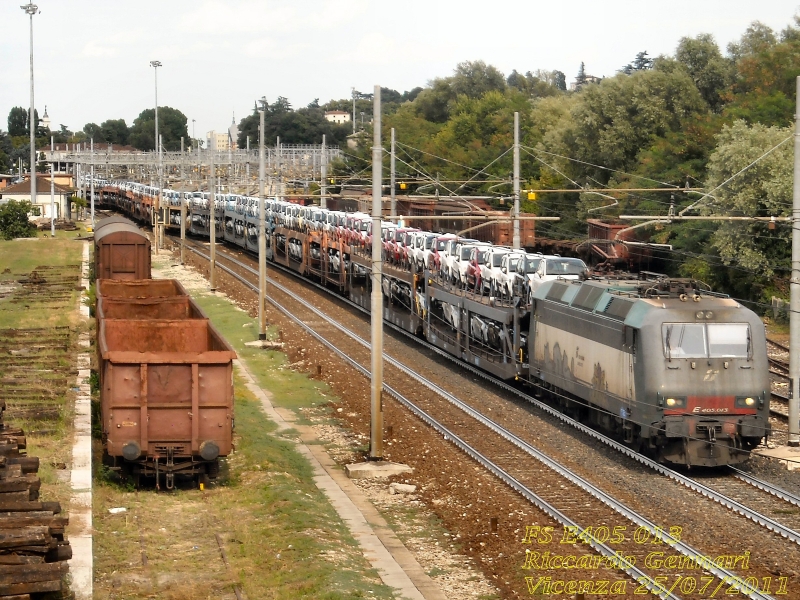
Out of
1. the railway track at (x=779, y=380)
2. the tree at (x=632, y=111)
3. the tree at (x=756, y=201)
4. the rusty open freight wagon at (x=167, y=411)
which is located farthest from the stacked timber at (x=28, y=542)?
the tree at (x=632, y=111)

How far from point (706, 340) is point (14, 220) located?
73697 mm

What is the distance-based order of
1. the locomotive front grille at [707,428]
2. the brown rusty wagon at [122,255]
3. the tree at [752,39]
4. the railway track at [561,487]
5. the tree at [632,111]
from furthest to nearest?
the tree at [752,39] → the tree at [632,111] → the brown rusty wagon at [122,255] → the locomotive front grille at [707,428] → the railway track at [561,487]

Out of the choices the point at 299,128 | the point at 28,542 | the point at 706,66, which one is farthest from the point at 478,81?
the point at 28,542

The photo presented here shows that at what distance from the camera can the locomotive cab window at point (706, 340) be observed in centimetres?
2031

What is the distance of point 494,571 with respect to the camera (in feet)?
50.0

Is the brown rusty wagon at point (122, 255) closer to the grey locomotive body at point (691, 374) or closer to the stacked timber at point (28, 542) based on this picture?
the grey locomotive body at point (691, 374)

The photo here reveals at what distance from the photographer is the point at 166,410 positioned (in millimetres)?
18391

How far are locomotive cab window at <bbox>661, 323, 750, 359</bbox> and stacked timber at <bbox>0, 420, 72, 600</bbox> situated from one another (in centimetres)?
1131

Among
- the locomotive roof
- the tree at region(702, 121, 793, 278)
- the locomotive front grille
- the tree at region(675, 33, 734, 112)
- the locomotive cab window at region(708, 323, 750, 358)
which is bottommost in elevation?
the locomotive front grille

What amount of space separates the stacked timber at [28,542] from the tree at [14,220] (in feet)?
246

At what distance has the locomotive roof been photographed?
821 inches

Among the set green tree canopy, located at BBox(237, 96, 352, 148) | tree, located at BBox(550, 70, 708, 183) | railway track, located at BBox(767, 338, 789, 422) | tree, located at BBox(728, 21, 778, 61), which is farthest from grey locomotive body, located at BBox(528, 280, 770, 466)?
green tree canopy, located at BBox(237, 96, 352, 148)

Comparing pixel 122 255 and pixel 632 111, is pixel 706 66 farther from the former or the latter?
pixel 122 255

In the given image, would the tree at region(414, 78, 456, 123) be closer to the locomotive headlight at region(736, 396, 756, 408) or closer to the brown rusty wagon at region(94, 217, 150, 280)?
the brown rusty wagon at region(94, 217, 150, 280)
